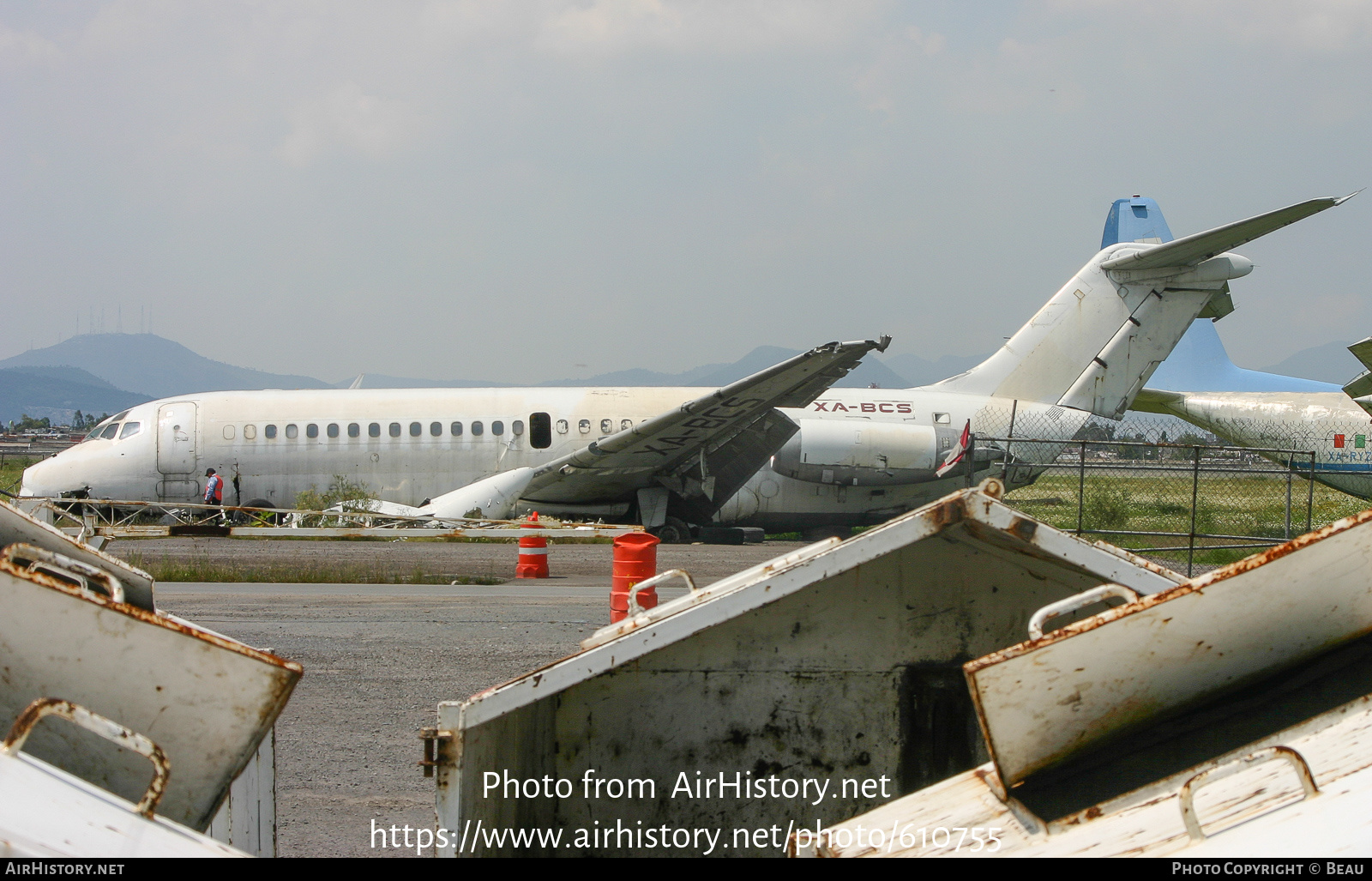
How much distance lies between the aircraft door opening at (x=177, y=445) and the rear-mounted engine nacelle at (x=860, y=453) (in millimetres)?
11068

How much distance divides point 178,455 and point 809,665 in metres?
18.4

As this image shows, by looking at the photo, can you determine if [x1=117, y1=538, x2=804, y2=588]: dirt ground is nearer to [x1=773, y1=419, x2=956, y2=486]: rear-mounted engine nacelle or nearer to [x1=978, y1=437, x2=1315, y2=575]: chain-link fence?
[x1=773, y1=419, x2=956, y2=486]: rear-mounted engine nacelle

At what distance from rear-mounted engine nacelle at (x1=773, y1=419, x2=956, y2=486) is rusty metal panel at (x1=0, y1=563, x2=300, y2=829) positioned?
1672 centimetres

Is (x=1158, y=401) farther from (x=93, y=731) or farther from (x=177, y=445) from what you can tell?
(x=93, y=731)

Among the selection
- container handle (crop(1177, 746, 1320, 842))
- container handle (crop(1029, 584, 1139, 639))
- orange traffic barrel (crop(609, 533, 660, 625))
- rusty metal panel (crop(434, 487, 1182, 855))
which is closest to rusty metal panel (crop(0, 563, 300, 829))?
rusty metal panel (crop(434, 487, 1182, 855))

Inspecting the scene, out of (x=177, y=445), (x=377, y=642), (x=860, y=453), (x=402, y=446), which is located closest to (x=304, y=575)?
(x=377, y=642)

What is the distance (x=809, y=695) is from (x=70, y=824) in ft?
10.3

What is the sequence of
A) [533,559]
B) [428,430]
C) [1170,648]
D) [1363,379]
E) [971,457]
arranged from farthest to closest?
[428,430], [533,559], [971,457], [1363,379], [1170,648]

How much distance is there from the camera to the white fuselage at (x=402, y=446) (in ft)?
66.4

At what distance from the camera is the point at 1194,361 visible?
108ft

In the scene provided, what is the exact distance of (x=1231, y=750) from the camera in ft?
11.4

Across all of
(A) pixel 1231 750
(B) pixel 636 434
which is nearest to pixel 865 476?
(B) pixel 636 434

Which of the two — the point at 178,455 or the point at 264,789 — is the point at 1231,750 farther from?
the point at 178,455

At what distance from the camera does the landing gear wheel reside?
2067 centimetres
